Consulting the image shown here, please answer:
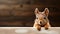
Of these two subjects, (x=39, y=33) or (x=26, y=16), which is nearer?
(x=39, y=33)

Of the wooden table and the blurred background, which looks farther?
the blurred background

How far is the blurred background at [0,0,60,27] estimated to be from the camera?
82.7 inches

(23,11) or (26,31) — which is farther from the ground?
(23,11)

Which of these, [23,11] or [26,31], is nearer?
[26,31]

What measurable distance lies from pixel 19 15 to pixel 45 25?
2.61ft

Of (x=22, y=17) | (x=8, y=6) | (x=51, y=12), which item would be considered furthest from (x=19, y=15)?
(x=51, y=12)

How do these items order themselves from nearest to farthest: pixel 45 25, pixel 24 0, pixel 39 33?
pixel 39 33, pixel 45 25, pixel 24 0

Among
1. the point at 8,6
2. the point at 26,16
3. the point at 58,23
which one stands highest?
the point at 8,6

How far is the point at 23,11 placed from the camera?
6.95ft

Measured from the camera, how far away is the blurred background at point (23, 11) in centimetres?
210

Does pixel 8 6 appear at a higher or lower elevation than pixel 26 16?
higher

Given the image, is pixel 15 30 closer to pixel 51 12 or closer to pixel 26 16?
pixel 26 16

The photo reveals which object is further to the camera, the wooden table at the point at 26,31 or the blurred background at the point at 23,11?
the blurred background at the point at 23,11

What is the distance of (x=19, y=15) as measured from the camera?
212cm
